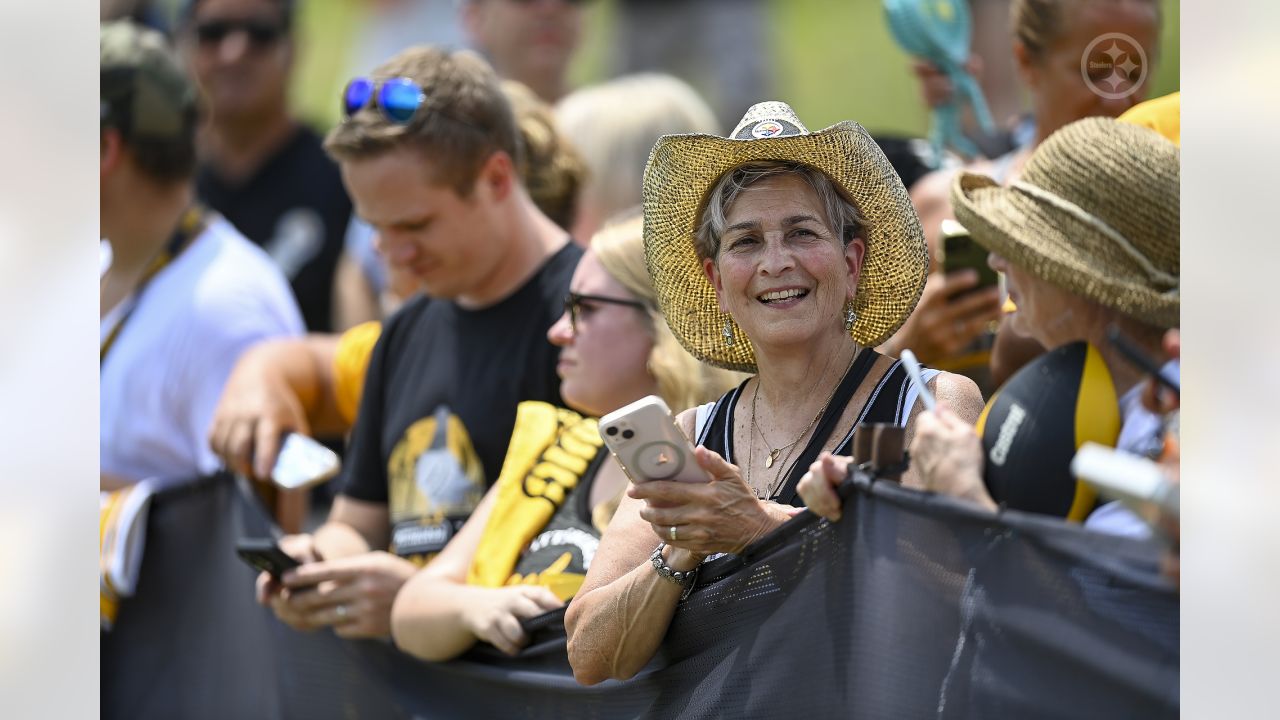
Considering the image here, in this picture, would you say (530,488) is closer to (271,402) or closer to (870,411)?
(870,411)

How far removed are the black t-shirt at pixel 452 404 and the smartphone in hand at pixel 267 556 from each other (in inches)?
10.3

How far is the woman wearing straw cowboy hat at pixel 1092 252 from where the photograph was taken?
7.34ft

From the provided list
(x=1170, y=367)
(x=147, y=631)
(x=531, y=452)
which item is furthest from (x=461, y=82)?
(x=1170, y=367)

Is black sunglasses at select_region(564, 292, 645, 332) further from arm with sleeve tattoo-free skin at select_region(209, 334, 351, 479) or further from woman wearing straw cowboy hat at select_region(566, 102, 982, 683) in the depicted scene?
arm with sleeve tattoo-free skin at select_region(209, 334, 351, 479)

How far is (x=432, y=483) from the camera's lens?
12.0 ft

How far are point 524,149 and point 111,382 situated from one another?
132 cm

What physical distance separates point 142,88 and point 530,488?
222 centimetres

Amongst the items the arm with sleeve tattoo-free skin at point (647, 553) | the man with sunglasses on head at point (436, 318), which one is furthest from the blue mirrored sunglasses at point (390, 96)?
the arm with sleeve tattoo-free skin at point (647, 553)

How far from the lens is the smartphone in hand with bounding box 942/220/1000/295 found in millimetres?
3141

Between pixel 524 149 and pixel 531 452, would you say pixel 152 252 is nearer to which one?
pixel 524 149

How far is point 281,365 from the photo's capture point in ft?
14.2

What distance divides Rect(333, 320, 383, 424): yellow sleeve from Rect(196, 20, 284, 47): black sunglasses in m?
2.24

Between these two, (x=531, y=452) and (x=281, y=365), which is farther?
(x=281, y=365)

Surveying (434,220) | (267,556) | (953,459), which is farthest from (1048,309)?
(267,556)
